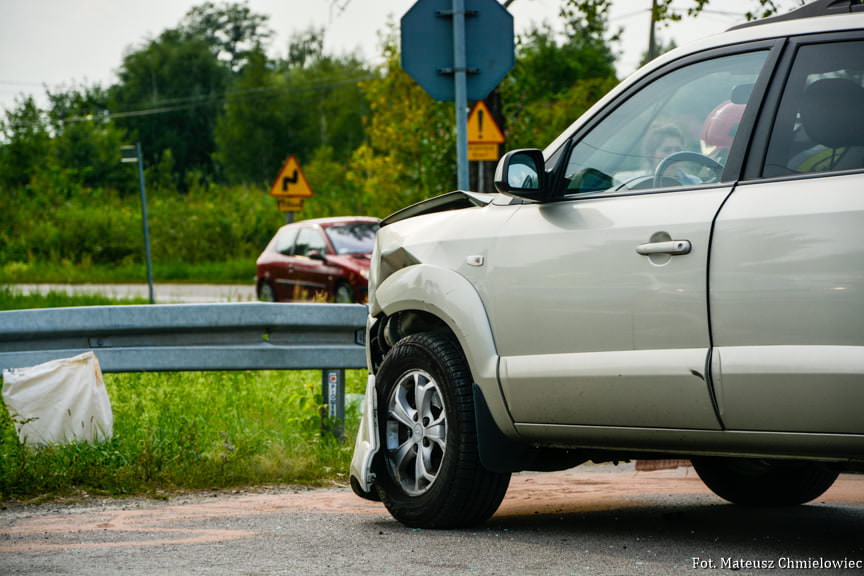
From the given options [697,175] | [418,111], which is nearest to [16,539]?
[697,175]

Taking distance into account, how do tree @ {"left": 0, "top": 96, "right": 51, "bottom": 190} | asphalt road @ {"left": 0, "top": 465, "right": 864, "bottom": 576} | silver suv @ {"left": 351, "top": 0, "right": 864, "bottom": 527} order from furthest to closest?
tree @ {"left": 0, "top": 96, "right": 51, "bottom": 190}
asphalt road @ {"left": 0, "top": 465, "right": 864, "bottom": 576}
silver suv @ {"left": 351, "top": 0, "right": 864, "bottom": 527}

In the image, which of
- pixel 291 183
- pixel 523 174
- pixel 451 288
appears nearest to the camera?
pixel 523 174

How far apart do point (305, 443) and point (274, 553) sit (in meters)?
2.77

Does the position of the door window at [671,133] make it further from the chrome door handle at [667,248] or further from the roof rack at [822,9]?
the chrome door handle at [667,248]

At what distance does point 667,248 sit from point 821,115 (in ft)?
2.21

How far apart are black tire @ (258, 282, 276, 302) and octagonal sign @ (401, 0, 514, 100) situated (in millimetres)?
13693

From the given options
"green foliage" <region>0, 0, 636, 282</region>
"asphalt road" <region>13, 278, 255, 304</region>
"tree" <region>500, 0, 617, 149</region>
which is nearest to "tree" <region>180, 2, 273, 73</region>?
"green foliage" <region>0, 0, 636, 282</region>

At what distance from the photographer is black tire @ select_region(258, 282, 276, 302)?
907 inches

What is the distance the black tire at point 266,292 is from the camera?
23031 millimetres

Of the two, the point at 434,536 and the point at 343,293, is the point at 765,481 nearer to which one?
the point at 434,536

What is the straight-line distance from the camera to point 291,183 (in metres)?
21.2

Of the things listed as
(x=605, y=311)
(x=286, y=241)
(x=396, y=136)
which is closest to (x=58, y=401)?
(x=605, y=311)

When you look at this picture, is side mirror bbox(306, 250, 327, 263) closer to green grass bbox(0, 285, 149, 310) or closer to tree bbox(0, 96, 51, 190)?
green grass bbox(0, 285, 149, 310)

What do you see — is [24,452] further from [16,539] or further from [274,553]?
[274,553]
